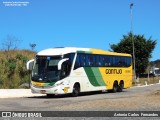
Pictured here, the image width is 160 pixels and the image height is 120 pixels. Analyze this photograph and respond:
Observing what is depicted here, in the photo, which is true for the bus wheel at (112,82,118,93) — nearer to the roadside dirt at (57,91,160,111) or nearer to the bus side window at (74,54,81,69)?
the bus side window at (74,54,81,69)

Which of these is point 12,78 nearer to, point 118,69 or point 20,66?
point 20,66

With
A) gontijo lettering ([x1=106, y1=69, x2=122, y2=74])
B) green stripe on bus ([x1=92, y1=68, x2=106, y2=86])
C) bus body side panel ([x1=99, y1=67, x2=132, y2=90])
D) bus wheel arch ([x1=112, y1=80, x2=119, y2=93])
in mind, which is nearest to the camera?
green stripe on bus ([x1=92, y1=68, x2=106, y2=86])

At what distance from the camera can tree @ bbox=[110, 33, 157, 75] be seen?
7256 centimetres

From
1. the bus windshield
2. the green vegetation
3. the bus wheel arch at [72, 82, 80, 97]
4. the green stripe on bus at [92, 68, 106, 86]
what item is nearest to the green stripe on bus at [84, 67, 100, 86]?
the green stripe on bus at [92, 68, 106, 86]

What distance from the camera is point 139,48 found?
241 feet

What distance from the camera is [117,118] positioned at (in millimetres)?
14289

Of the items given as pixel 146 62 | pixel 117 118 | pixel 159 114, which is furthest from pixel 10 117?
pixel 146 62

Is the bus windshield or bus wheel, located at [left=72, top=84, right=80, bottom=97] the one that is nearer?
the bus windshield

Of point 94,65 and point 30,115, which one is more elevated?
point 94,65

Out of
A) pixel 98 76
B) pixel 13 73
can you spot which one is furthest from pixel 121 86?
pixel 13 73

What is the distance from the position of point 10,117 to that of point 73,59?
16.4 meters

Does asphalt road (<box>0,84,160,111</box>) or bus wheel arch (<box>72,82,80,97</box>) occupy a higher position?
bus wheel arch (<box>72,82,80,97</box>)

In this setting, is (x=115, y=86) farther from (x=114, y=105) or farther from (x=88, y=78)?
(x=114, y=105)

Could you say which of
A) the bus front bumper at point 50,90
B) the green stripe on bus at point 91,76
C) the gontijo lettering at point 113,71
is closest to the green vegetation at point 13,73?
the gontijo lettering at point 113,71
